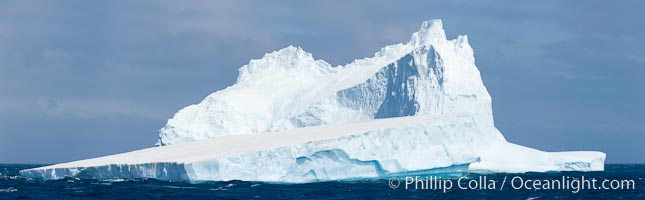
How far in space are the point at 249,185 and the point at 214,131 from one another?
19960mm

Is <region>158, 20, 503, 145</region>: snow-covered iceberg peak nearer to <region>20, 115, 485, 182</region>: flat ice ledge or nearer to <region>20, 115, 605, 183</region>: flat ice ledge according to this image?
<region>20, 115, 605, 183</region>: flat ice ledge

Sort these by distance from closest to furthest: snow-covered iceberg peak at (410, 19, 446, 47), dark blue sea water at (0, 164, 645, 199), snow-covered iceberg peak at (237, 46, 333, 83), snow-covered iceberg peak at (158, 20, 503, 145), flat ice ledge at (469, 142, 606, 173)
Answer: dark blue sea water at (0, 164, 645, 199) < flat ice ledge at (469, 142, 606, 173) < snow-covered iceberg peak at (158, 20, 503, 145) < snow-covered iceberg peak at (410, 19, 446, 47) < snow-covered iceberg peak at (237, 46, 333, 83)

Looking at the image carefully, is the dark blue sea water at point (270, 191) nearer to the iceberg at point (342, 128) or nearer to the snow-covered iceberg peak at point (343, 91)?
the iceberg at point (342, 128)

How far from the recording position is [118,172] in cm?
2611

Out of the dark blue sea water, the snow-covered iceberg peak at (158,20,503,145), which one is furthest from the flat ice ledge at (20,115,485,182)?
the snow-covered iceberg peak at (158,20,503,145)

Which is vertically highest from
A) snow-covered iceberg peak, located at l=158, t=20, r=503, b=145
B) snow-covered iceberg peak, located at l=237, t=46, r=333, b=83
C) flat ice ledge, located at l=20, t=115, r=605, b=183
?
snow-covered iceberg peak, located at l=237, t=46, r=333, b=83

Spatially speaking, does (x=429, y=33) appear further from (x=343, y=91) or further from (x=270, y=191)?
(x=270, y=191)

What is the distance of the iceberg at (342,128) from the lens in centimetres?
2506

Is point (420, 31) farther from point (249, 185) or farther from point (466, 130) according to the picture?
point (249, 185)

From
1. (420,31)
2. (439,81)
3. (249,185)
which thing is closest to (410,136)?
(249,185)

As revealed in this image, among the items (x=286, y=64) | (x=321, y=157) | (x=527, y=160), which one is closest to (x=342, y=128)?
(x=321, y=157)

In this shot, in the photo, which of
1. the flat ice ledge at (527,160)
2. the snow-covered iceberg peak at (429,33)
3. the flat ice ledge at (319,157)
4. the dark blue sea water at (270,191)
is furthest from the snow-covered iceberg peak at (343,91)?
the dark blue sea water at (270,191)

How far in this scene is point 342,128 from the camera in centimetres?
2903

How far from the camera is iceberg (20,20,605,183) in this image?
82.2 ft
